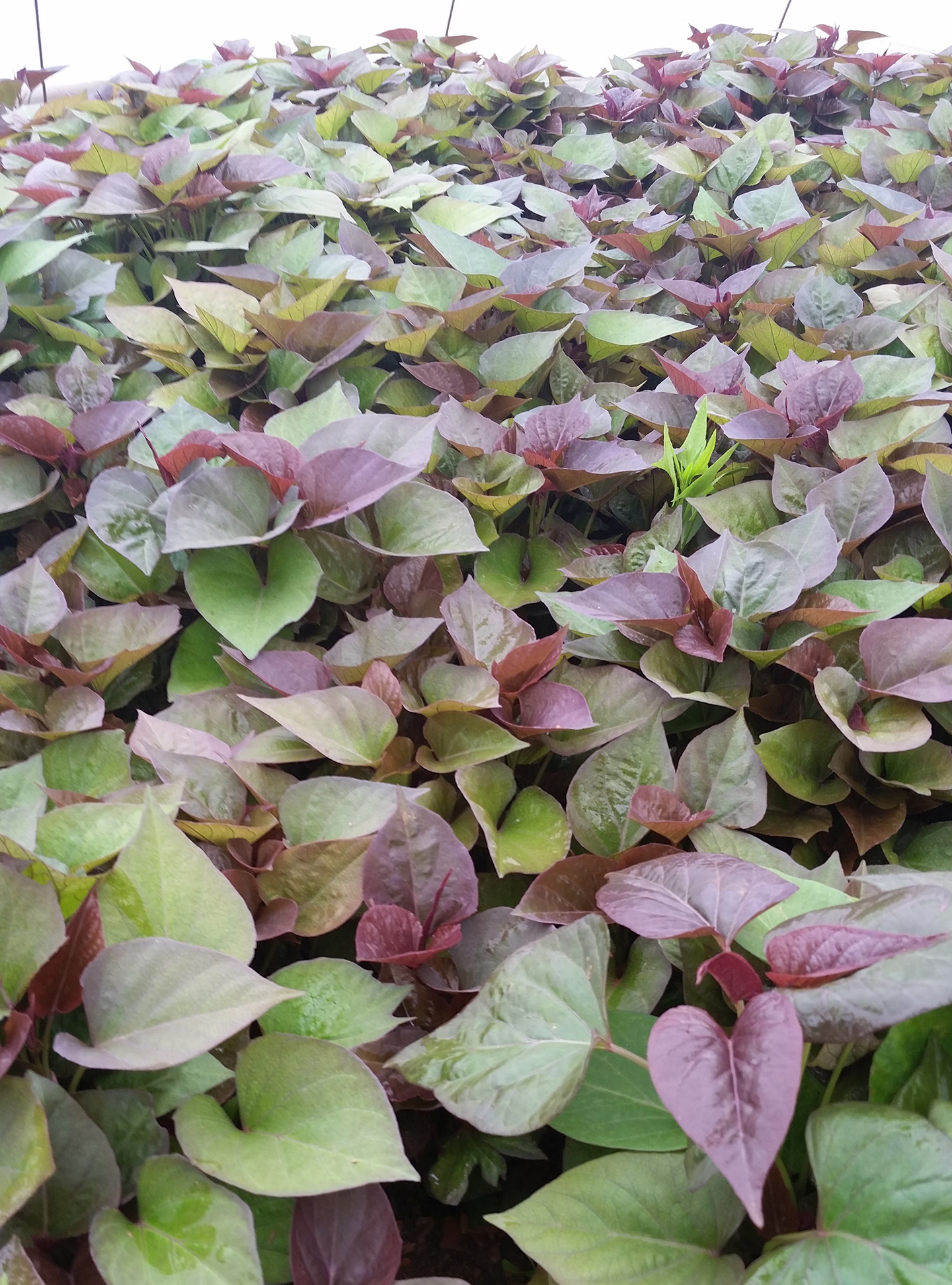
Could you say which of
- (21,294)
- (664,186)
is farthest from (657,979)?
(664,186)

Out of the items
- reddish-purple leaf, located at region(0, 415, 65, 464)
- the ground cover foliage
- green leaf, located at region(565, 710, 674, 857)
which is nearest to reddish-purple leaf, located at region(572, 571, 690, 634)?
the ground cover foliage

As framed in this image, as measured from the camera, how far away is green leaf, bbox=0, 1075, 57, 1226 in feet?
1.34

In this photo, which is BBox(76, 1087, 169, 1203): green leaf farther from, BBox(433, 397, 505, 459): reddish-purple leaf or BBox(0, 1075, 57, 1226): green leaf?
BBox(433, 397, 505, 459): reddish-purple leaf

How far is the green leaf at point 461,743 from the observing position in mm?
724

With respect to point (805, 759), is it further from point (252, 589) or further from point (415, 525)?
point (252, 589)

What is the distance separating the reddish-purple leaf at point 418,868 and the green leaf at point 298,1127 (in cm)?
12

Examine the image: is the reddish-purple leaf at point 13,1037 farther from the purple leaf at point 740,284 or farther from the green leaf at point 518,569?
the purple leaf at point 740,284

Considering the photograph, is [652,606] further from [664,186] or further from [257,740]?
[664,186]

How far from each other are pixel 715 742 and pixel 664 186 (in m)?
1.69

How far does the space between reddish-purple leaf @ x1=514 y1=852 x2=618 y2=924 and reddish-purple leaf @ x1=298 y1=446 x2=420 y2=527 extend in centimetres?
41

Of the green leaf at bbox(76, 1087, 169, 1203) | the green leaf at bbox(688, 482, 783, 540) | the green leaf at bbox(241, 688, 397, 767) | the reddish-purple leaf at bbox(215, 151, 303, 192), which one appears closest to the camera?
the green leaf at bbox(76, 1087, 169, 1203)

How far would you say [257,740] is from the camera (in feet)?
2.46

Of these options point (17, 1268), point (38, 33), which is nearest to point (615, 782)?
point (17, 1268)

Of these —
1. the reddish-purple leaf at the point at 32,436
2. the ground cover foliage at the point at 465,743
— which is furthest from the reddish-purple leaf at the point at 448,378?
the reddish-purple leaf at the point at 32,436
